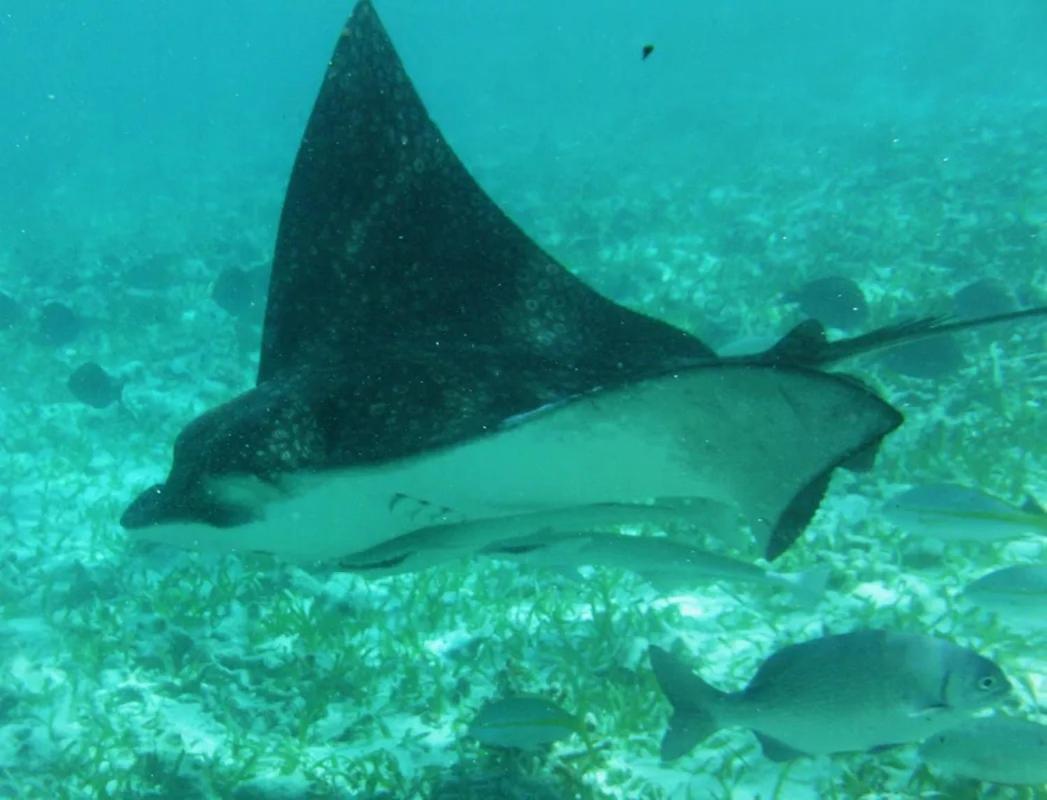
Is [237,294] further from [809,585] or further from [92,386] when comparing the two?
[809,585]

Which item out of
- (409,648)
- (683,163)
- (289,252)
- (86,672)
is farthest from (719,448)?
(683,163)

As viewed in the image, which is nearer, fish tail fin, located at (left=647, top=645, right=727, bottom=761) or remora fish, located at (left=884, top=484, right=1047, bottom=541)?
fish tail fin, located at (left=647, top=645, right=727, bottom=761)

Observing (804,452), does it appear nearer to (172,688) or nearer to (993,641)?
(993,641)

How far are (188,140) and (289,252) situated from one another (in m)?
50.7

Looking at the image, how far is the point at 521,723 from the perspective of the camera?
339 cm

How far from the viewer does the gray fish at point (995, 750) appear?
305 cm

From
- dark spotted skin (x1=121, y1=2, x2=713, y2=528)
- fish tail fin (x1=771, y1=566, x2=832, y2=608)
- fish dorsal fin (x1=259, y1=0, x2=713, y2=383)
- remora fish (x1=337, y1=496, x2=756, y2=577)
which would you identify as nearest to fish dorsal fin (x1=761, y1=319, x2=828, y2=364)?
dark spotted skin (x1=121, y1=2, x2=713, y2=528)

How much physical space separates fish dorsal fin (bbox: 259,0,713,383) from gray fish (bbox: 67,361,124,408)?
706cm

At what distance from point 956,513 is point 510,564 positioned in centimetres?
323

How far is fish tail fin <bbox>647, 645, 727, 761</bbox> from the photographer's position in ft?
10.5

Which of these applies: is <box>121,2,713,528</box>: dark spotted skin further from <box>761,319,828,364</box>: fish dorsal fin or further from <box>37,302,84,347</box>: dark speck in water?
<box>37,302,84,347</box>: dark speck in water

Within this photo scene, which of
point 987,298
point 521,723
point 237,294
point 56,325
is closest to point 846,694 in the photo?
point 521,723

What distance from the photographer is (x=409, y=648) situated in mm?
5051

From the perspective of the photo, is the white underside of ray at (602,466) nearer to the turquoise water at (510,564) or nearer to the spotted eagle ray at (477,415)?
the spotted eagle ray at (477,415)
